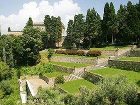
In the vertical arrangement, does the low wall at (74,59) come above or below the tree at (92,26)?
below

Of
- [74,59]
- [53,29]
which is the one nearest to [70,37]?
[53,29]

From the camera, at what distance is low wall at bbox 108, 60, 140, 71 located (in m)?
48.6

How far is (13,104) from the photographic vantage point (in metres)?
52.4

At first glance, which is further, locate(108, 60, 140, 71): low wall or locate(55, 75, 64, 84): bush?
locate(55, 75, 64, 84): bush

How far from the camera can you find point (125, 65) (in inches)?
2041

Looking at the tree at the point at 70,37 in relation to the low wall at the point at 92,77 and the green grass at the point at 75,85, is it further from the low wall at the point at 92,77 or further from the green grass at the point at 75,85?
the green grass at the point at 75,85

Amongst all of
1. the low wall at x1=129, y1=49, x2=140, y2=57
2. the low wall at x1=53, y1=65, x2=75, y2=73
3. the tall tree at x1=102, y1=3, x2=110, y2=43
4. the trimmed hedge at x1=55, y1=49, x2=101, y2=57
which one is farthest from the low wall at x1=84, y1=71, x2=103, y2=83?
the tall tree at x1=102, y1=3, x2=110, y2=43

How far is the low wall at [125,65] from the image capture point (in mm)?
48588

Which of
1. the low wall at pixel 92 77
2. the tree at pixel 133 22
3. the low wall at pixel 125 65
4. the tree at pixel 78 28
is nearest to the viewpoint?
the low wall at pixel 92 77

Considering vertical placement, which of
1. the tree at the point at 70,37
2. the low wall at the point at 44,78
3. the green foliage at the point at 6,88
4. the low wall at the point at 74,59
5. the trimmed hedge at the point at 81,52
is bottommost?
Answer: the green foliage at the point at 6,88

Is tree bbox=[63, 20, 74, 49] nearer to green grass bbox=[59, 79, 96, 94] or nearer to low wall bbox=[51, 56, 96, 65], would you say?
low wall bbox=[51, 56, 96, 65]

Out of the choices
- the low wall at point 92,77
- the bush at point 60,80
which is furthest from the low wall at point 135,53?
the bush at point 60,80

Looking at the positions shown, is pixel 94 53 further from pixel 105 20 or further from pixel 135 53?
pixel 105 20

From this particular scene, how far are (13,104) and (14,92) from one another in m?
11.6
